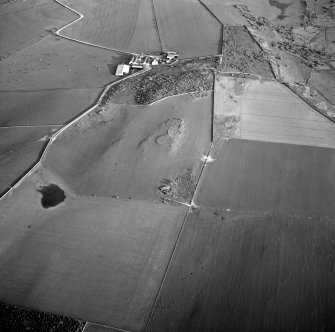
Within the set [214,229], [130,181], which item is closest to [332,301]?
[214,229]

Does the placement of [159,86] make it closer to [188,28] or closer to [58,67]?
Answer: [58,67]

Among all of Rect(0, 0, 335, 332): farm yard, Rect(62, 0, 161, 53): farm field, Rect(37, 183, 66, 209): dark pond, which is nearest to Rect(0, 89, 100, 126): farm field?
Rect(0, 0, 335, 332): farm yard

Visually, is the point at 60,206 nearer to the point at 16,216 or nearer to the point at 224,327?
the point at 16,216

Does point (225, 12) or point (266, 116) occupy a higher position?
point (225, 12)

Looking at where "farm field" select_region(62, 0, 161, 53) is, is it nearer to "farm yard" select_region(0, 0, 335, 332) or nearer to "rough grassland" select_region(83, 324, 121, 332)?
"farm yard" select_region(0, 0, 335, 332)

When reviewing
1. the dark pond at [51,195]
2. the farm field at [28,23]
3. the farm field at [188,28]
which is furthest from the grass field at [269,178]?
the farm field at [28,23]

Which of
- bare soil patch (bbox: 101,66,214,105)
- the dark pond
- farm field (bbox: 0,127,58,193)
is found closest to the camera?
the dark pond

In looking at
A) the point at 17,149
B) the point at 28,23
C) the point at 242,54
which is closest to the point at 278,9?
the point at 242,54
